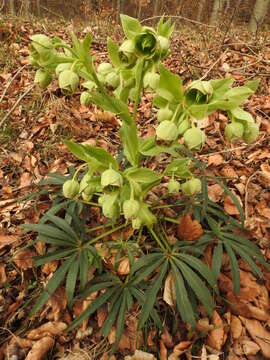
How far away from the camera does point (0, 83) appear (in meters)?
2.88

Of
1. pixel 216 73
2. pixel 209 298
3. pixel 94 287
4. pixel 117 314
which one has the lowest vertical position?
pixel 117 314

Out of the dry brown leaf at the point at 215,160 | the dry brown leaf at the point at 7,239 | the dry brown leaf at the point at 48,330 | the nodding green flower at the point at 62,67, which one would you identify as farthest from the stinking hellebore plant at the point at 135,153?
the dry brown leaf at the point at 215,160

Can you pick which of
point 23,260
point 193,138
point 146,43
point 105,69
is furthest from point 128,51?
point 23,260

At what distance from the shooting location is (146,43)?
3.18 feet

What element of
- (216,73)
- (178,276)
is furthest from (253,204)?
(216,73)

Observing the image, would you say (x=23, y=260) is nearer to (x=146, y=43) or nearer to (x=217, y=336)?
(x=217, y=336)

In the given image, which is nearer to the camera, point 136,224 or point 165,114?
point 165,114

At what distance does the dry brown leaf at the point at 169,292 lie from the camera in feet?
4.10

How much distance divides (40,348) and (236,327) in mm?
785

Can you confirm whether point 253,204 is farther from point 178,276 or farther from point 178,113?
point 178,113

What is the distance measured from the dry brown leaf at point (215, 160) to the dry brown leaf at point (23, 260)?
46.0 inches

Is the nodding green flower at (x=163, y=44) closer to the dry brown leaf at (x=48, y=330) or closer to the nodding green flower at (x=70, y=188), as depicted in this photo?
the nodding green flower at (x=70, y=188)

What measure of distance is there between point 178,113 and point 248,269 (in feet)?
2.70

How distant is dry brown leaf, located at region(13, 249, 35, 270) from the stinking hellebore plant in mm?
193
